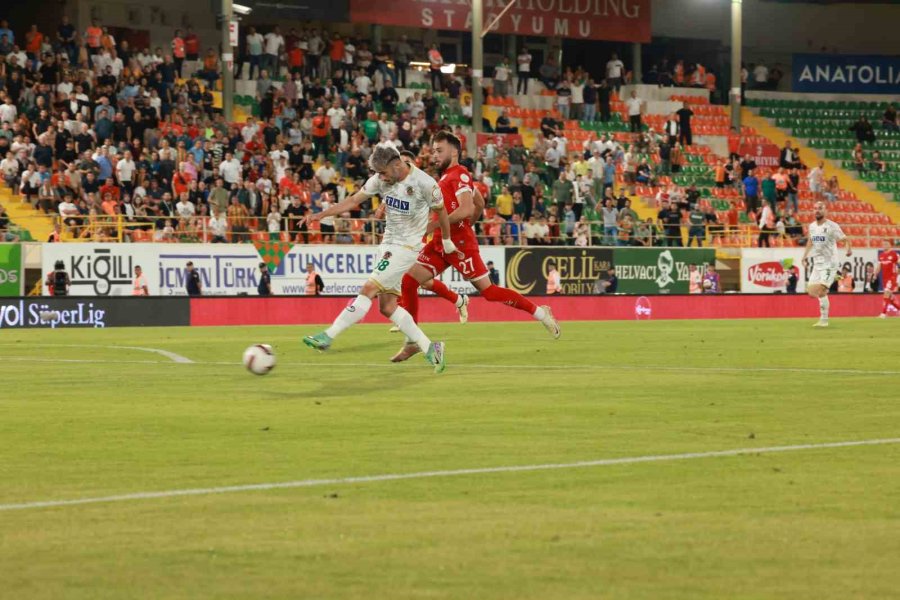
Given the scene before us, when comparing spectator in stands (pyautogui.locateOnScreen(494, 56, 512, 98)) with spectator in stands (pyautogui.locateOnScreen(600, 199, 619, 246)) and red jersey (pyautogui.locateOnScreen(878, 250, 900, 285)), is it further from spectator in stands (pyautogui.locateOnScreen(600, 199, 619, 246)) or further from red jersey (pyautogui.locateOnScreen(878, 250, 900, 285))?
red jersey (pyautogui.locateOnScreen(878, 250, 900, 285))

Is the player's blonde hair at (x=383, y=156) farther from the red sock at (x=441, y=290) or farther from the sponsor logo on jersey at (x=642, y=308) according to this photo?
the sponsor logo on jersey at (x=642, y=308)

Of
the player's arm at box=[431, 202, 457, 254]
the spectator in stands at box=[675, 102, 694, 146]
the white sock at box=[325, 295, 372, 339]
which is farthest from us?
the spectator in stands at box=[675, 102, 694, 146]

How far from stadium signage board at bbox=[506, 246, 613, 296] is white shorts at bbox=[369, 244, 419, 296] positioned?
28.3 m

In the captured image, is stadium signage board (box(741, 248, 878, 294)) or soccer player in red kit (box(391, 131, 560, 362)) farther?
stadium signage board (box(741, 248, 878, 294))

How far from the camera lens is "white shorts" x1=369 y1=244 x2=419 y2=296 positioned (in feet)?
53.3

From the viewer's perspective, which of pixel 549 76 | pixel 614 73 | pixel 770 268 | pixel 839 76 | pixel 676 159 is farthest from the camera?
pixel 839 76

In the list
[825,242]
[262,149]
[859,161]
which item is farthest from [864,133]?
[825,242]

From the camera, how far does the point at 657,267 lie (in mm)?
48125

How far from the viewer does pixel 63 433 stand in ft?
37.9

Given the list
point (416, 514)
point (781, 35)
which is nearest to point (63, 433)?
point (416, 514)

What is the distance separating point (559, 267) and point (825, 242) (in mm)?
12896

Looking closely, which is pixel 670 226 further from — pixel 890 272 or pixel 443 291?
pixel 443 291

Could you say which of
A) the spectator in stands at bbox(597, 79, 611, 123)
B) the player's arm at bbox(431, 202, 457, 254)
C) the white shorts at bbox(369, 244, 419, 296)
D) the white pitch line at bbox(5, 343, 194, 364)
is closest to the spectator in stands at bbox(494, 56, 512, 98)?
the spectator in stands at bbox(597, 79, 611, 123)

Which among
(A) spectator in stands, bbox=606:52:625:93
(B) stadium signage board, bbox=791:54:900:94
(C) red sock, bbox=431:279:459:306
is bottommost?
(C) red sock, bbox=431:279:459:306
